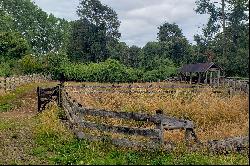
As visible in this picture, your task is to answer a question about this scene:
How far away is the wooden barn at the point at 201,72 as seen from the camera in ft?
192

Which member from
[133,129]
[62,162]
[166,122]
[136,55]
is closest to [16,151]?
[62,162]

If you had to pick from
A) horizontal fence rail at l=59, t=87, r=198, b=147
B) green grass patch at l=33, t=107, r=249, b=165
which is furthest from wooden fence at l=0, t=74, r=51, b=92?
horizontal fence rail at l=59, t=87, r=198, b=147

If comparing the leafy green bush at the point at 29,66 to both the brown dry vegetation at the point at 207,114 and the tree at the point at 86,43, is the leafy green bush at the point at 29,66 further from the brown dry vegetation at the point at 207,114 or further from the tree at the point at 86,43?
the brown dry vegetation at the point at 207,114

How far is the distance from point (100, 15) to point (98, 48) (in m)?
9.54

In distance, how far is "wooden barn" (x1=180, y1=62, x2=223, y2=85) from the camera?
58.6m

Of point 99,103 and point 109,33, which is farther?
point 109,33

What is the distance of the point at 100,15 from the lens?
9244cm

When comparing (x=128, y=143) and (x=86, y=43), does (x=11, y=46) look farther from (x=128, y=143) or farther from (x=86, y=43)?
(x=128, y=143)

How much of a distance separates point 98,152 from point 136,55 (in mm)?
80976

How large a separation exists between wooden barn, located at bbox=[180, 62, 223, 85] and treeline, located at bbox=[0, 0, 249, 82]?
101 inches

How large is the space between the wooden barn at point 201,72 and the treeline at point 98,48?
2575 mm

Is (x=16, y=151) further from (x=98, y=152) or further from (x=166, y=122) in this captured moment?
(x=166, y=122)

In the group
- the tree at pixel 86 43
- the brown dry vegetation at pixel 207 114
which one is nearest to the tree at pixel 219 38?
the tree at pixel 86 43

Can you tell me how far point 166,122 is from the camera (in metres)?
10.8
